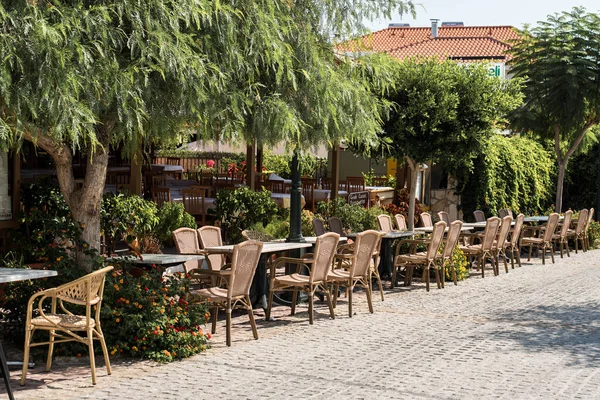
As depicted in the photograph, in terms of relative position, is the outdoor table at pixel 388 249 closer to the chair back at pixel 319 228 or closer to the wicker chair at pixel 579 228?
the chair back at pixel 319 228

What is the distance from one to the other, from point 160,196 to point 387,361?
31.8ft

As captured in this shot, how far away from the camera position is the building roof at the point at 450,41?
4606cm

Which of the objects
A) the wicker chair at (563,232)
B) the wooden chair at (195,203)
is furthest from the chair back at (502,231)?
the wooden chair at (195,203)

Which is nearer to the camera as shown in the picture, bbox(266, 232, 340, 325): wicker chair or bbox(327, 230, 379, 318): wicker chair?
bbox(266, 232, 340, 325): wicker chair

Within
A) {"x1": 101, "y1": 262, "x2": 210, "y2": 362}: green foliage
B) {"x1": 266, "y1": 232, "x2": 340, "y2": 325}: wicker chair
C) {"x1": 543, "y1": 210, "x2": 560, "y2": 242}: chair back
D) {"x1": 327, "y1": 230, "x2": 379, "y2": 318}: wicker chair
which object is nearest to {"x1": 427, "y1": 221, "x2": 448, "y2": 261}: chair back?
{"x1": 327, "y1": 230, "x2": 379, "y2": 318}: wicker chair

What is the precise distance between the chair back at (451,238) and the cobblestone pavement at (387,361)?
1.41 meters

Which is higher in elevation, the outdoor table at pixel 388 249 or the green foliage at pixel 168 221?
the green foliage at pixel 168 221

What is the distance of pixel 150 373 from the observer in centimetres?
778

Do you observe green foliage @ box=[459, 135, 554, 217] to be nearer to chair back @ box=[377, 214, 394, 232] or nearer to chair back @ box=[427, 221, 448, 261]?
chair back @ box=[377, 214, 394, 232]

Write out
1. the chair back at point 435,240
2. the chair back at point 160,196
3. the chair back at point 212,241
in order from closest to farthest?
the chair back at point 212,241 < the chair back at point 435,240 < the chair back at point 160,196

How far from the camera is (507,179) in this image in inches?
911

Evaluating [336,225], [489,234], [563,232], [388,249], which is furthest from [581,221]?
[336,225]

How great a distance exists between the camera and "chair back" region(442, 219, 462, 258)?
46.1 feet

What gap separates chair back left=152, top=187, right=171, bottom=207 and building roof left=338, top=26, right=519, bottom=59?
20.9m
